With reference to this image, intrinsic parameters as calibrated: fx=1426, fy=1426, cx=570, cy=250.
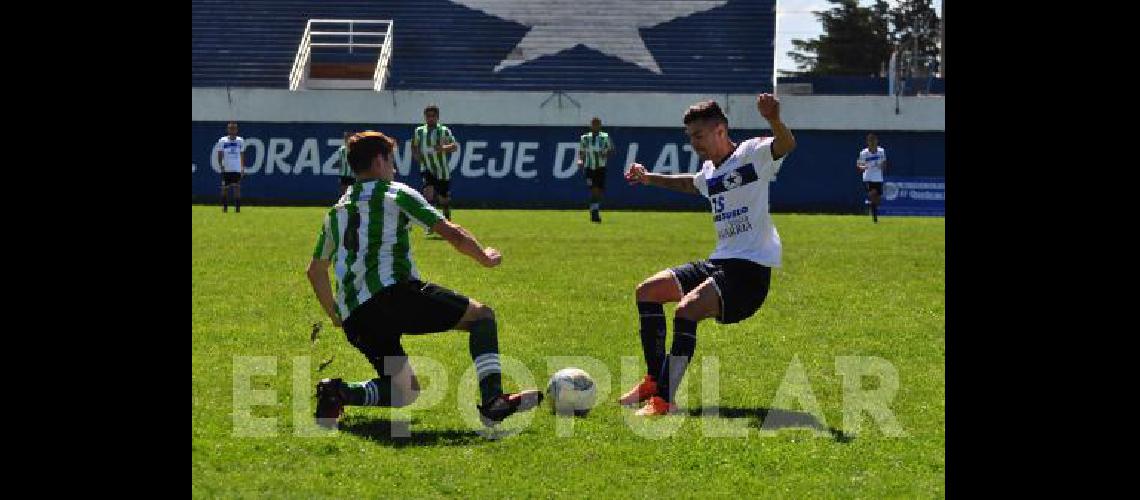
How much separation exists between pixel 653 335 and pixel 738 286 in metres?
0.57

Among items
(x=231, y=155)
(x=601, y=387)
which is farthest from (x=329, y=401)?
(x=231, y=155)

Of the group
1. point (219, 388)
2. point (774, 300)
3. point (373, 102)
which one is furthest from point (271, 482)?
point (373, 102)

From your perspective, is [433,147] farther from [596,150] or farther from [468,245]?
[468,245]

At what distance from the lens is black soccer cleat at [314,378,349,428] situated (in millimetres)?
7191

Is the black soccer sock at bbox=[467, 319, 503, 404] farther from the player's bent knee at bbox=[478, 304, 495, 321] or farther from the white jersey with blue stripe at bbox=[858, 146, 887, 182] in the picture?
the white jersey with blue stripe at bbox=[858, 146, 887, 182]

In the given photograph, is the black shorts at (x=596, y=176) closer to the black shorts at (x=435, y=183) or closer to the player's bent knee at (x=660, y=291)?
the black shorts at (x=435, y=183)

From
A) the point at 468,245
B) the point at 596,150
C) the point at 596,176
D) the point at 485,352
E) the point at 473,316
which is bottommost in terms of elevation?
the point at 485,352

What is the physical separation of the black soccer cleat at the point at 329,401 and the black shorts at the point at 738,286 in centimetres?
227

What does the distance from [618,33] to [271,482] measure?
127ft

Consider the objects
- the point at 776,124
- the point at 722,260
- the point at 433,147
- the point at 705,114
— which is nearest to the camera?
the point at 776,124

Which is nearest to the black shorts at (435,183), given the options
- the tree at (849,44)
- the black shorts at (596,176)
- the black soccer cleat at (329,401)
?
the black shorts at (596,176)

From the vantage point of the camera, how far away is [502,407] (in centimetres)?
715
